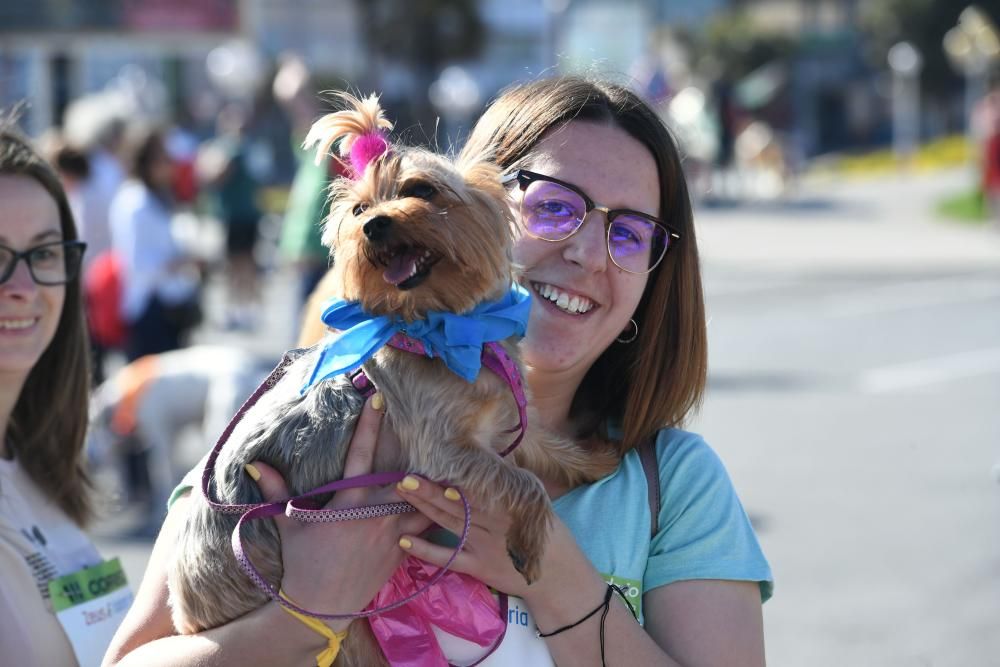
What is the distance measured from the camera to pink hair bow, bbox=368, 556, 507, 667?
7.53 feet

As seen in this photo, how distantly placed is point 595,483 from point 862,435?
276 inches

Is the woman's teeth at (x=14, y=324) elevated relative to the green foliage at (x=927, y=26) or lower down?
elevated

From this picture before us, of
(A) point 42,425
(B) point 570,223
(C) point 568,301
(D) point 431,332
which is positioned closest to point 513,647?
(D) point 431,332

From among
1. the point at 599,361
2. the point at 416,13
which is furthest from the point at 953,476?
the point at 416,13

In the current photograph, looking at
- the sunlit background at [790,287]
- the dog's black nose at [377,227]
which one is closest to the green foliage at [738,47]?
the sunlit background at [790,287]

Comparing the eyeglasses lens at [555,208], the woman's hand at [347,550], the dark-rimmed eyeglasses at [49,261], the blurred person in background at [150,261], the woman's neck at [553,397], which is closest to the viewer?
the woman's hand at [347,550]

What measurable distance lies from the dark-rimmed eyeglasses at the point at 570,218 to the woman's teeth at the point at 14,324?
1250 mm

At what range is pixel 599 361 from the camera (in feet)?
9.33

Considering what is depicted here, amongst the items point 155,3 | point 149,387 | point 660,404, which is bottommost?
point 149,387

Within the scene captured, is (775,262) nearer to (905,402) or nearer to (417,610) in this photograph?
(905,402)

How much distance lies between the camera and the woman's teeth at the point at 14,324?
3.03 meters

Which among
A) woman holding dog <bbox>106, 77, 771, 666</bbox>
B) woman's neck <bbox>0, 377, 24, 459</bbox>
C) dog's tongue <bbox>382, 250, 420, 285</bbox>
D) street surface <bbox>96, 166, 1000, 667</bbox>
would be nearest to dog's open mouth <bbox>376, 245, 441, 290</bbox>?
dog's tongue <bbox>382, 250, 420, 285</bbox>

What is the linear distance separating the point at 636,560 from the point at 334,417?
63cm

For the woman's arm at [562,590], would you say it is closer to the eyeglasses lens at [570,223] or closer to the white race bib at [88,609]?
the eyeglasses lens at [570,223]
